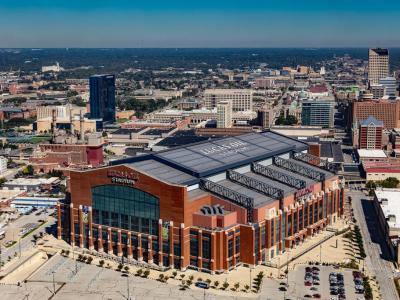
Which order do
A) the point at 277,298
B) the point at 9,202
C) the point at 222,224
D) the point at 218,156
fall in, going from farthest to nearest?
the point at 9,202 < the point at 218,156 < the point at 222,224 < the point at 277,298

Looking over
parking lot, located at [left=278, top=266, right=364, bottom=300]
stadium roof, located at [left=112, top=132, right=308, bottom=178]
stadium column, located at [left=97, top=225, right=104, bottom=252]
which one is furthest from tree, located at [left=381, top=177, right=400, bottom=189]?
stadium column, located at [left=97, top=225, right=104, bottom=252]

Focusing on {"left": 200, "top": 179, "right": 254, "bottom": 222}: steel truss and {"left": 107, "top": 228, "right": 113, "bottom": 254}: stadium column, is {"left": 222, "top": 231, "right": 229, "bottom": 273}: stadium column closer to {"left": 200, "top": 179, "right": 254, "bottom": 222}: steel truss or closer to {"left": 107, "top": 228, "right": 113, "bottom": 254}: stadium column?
{"left": 200, "top": 179, "right": 254, "bottom": 222}: steel truss

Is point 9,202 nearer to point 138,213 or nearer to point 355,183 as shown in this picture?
point 138,213

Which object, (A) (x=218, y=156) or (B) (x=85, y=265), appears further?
(A) (x=218, y=156)

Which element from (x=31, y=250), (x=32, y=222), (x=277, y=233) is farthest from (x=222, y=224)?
(x=32, y=222)

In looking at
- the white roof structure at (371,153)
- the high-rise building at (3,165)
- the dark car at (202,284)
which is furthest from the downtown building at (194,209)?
the white roof structure at (371,153)

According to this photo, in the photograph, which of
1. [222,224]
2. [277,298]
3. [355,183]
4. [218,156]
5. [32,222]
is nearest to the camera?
[277,298]

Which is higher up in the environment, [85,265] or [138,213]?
[138,213]
